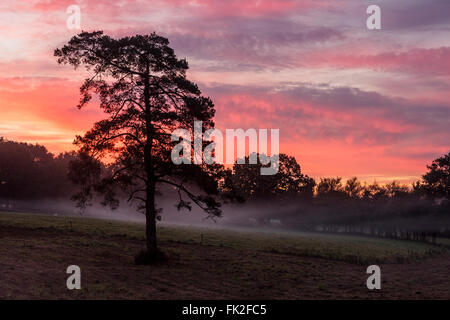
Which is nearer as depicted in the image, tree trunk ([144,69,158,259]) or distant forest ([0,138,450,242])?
tree trunk ([144,69,158,259])

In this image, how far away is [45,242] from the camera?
1431 inches

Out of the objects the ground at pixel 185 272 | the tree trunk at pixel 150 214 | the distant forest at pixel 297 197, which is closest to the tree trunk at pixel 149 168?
the tree trunk at pixel 150 214

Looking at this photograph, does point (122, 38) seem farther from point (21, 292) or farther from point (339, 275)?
point (339, 275)

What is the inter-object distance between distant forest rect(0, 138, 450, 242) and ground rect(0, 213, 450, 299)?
188 ft

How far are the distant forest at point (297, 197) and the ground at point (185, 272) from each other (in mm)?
57312

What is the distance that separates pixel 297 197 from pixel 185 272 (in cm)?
9541

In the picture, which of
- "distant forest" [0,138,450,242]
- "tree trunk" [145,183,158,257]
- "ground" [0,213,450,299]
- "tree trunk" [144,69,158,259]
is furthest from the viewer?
"distant forest" [0,138,450,242]

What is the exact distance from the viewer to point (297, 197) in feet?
400

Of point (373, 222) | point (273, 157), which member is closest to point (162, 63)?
point (273, 157)

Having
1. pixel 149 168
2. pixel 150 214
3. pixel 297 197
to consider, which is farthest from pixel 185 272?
pixel 297 197

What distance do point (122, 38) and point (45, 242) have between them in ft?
58.8

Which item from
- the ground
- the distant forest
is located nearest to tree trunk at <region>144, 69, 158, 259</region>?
the ground

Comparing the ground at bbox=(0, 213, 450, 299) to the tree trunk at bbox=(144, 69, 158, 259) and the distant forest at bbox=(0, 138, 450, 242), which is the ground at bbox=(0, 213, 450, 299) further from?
the distant forest at bbox=(0, 138, 450, 242)

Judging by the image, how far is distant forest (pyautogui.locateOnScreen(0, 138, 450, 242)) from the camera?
341 feet
